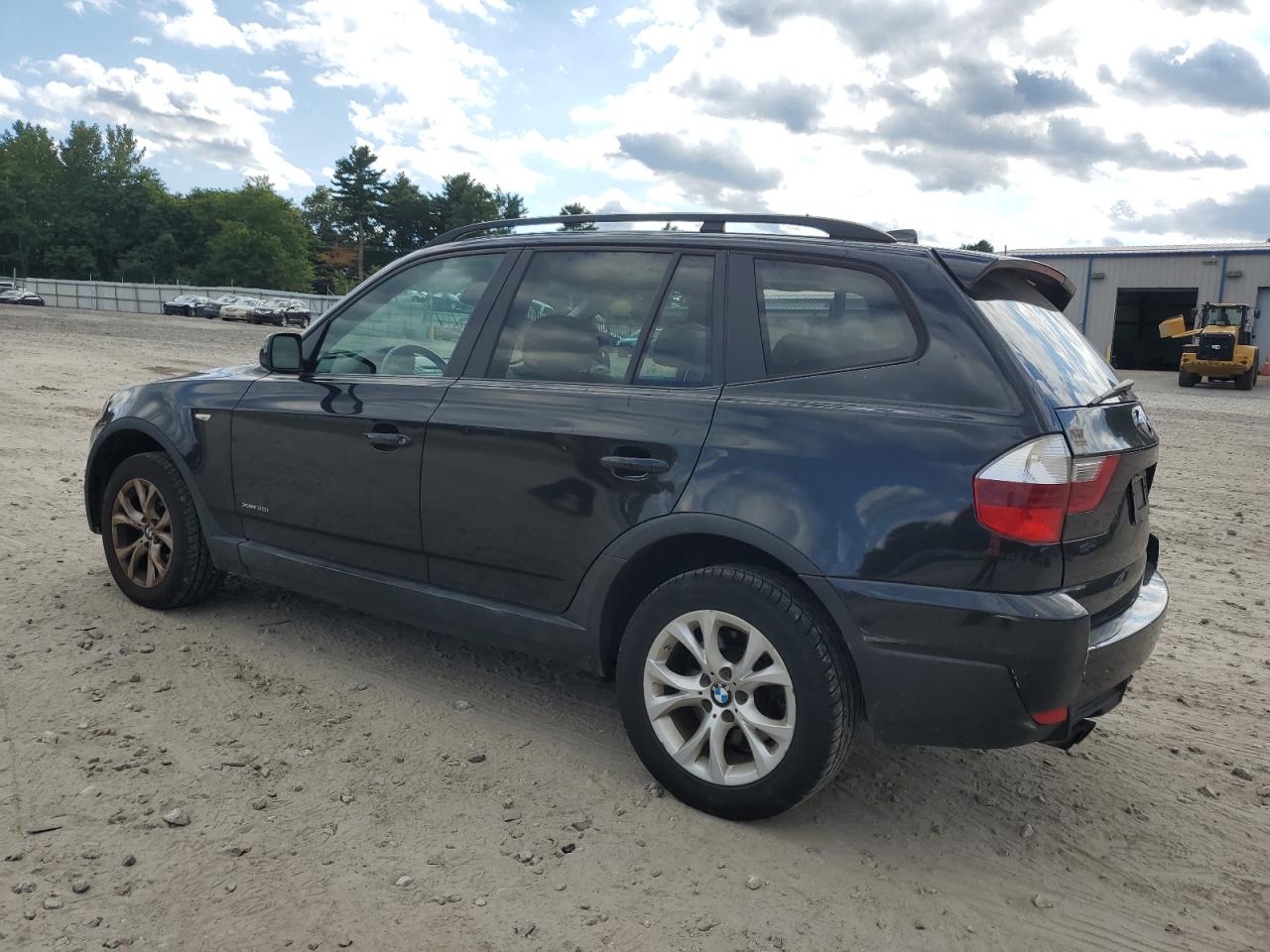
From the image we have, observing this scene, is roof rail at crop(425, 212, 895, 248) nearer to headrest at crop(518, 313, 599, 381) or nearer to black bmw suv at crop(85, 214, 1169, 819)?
black bmw suv at crop(85, 214, 1169, 819)

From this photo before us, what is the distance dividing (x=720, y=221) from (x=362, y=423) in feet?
5.24

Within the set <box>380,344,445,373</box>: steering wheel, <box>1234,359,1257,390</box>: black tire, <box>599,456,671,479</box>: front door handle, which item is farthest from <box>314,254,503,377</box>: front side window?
<box>1234,359,1257,390</box>: black tire

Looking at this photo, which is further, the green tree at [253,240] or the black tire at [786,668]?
the green tree at [253,240]

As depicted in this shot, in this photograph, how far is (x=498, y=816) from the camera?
10.1 ft

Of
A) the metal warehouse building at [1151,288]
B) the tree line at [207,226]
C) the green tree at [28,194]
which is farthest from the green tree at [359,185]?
the metal warehouse building at [1151,288]

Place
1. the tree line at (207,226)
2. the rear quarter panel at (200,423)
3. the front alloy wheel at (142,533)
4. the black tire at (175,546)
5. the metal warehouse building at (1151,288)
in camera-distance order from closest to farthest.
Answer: the rear quarter panel at (200,423)
the black tire at (175,546)
the front alloy wheel at (142,533)
the metal warehouse building at (1151,288)
the tree line at (207,226)

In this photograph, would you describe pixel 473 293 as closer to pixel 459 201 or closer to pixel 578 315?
pixel 578 315

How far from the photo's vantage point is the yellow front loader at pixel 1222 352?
90.3 ft

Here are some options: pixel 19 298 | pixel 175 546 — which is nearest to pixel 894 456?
pixel 175 546

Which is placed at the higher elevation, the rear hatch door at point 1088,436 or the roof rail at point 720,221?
the roof rail at point 720,221

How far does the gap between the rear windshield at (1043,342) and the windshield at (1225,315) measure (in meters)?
30.0

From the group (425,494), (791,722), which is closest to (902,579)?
(791,722)

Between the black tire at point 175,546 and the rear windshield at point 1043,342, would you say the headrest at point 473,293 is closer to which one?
the black tire at point 175,546

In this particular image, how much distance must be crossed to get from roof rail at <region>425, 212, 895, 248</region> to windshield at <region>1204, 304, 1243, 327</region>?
3037cm
